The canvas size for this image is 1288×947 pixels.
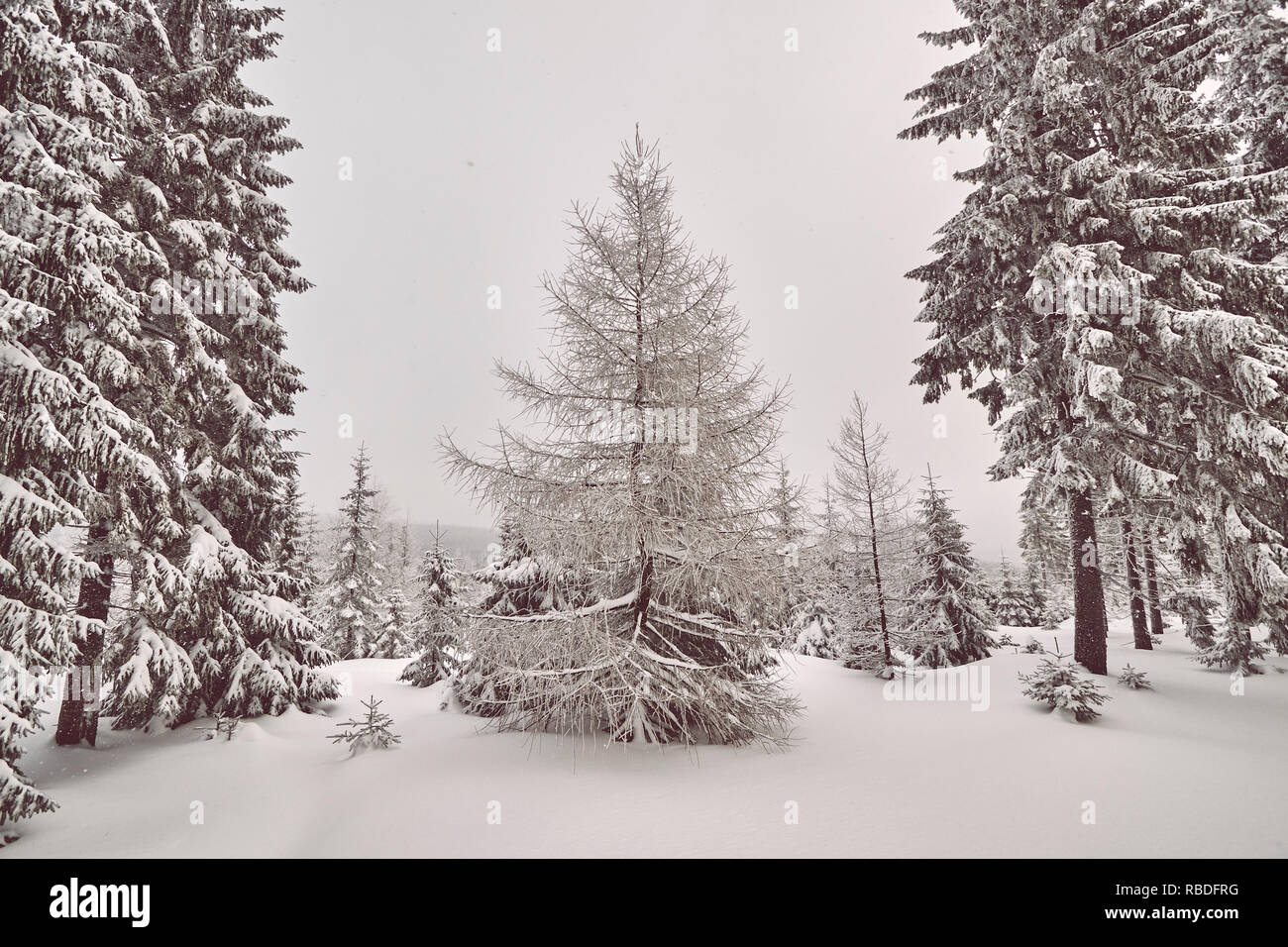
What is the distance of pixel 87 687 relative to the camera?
9148 mm

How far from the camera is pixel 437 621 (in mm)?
8266

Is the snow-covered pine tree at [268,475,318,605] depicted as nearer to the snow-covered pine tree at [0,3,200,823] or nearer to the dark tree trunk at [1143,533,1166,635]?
the snow-covered pine tree at [0,3,200,823]

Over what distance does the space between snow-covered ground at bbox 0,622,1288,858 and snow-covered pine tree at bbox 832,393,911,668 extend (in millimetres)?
6200

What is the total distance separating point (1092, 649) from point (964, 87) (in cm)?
1354

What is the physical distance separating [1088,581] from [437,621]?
12763mm

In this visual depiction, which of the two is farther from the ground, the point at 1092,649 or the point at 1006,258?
the point at 1006,258

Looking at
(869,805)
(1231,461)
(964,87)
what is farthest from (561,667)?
(964,87)

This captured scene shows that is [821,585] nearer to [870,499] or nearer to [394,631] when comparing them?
[870,499]

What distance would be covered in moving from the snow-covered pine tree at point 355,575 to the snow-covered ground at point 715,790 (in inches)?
725

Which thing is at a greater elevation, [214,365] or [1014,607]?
[214,365]

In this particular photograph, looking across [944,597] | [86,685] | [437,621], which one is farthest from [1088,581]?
[86,685]

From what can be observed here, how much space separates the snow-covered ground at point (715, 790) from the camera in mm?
5293

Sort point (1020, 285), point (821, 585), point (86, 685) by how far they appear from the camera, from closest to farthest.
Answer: point (86, 685), point (821, 585), point (1020, 285)
